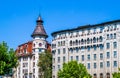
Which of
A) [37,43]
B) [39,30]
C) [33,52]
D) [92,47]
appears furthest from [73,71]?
[39,30]

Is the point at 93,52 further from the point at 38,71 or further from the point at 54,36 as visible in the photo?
the point at 38,71

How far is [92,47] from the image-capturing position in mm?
119625

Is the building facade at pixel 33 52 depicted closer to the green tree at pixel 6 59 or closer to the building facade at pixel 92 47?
the building facade at pixel 92 47

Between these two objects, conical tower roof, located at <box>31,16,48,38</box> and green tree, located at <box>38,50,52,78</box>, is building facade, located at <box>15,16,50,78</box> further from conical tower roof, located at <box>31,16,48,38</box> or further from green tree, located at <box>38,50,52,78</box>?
green tree, located at <box>38,50,52,78</box>

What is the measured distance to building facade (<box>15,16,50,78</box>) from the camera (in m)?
158

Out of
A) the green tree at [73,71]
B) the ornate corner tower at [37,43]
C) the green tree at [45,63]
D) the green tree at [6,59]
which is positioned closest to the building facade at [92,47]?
the green tree at [45,63]

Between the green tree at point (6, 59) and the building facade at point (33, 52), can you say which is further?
the building facade at point (33, 52)

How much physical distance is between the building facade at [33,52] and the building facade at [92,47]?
27.4 m

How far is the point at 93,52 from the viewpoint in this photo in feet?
391

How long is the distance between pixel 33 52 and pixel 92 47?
45.6 metres

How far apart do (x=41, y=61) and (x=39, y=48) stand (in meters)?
16.9

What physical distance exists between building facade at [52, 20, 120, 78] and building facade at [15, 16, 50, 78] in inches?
1078

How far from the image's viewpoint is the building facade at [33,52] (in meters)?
158

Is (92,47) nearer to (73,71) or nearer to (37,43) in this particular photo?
(73,71)
